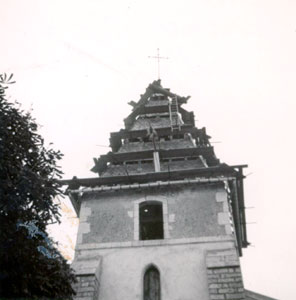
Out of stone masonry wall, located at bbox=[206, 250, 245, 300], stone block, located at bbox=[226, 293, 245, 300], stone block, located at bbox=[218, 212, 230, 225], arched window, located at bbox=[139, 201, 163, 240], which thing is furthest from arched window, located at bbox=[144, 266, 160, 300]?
stone block, located at bbox=[218, 212, 230, 225]

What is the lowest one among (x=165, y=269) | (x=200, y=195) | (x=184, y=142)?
(x=165, y=269)

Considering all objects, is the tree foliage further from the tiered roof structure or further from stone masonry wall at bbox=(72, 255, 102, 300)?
the tiered roof structure

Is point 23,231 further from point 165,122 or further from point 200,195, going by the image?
point 165,122

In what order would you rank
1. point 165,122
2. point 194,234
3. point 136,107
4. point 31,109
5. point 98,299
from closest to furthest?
point 31,109 < point 98,299 < point 194,234 < point 165,122 < point 136,107

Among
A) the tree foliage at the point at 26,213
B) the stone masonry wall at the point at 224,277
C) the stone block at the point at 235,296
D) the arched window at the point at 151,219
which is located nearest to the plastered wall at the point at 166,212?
the arched window at the point at 151,219

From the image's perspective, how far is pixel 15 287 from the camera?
248 inches

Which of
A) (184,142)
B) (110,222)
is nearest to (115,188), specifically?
(110,222)

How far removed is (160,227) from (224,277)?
4.61m

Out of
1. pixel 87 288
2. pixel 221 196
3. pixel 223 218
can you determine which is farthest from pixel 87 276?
pixel 221 196

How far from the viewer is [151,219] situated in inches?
527

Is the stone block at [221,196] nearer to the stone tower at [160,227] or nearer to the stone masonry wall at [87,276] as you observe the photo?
the stone tower at [160,227]

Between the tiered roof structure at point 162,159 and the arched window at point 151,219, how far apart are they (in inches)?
32.2

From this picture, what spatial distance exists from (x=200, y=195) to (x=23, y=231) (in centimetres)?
652

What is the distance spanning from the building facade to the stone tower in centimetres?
3
